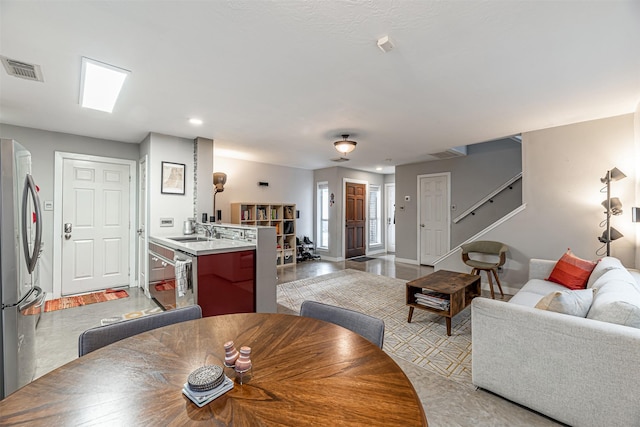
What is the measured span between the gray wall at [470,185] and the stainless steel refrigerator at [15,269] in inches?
243

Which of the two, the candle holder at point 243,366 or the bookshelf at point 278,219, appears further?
the bookshelf at point 278,219

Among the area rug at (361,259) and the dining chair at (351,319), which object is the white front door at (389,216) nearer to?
the area rug at (361,259)

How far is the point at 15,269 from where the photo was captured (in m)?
1.59

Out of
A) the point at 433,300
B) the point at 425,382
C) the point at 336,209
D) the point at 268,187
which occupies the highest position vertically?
the point at 268,187

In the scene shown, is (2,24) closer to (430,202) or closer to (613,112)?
(613,112)

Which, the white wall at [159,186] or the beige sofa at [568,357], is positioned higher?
the white wall at [159,186]

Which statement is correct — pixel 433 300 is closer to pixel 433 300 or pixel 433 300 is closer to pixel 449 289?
pixel 433 300

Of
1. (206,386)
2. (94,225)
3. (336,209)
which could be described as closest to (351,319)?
(206,386)

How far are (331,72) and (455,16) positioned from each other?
38.0 inches

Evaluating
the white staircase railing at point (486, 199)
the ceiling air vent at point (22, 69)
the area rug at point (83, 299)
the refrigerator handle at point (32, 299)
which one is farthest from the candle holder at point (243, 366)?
the white staircase railing at point (486, 199)

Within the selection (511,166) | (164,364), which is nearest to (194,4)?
(164,364)

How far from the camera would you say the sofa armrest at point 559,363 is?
1.38 metres

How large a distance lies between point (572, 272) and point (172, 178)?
5.14 m

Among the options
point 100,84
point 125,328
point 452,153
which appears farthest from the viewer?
point 452,153
